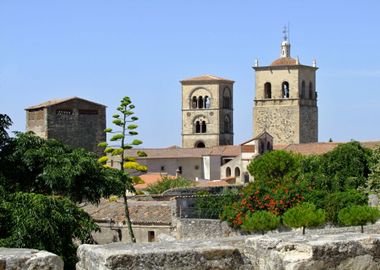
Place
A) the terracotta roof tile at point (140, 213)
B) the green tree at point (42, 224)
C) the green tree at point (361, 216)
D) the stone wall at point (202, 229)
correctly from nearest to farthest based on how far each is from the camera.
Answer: the green tree at point (42, 224), the green tree at point (361, 216), the stone wall at point (202, 229), the terracotta roof tile at point (140, 213)

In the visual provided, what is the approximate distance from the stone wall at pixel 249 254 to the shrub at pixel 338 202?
A: 24.2 metres

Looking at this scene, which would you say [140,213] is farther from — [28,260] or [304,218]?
[28,260]

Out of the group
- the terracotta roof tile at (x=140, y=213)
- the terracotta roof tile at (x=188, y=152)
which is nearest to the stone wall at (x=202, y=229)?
the terracotta roof tile at (x=140, y=213)

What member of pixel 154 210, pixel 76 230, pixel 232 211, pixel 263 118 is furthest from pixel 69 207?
pixel 263 118

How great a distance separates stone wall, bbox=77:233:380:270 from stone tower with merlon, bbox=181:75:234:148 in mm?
115241

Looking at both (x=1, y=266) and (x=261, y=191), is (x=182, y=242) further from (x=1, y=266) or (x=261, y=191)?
(x=261, y=191)

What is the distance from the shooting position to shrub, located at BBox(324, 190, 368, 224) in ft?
102

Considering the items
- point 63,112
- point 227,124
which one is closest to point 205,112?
point 227,124

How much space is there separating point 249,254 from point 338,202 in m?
25.4

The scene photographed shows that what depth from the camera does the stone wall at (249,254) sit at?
599 cm

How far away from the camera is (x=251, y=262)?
21.9ft

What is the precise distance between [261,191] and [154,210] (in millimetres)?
5326

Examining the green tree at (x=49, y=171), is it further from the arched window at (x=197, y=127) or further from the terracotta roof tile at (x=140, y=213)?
the arched window at (x=197, y=127)

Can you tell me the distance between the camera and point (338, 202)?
3175 cm
